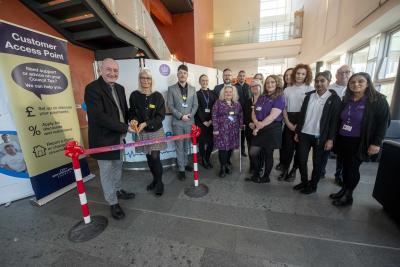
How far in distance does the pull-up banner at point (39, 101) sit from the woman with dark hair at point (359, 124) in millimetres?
3757

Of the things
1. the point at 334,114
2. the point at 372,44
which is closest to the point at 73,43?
the point at 334,114

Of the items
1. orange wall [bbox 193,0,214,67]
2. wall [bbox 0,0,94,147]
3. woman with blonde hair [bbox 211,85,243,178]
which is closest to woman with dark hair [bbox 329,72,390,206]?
woman with blonde hair [bbox 211,85,243,178]

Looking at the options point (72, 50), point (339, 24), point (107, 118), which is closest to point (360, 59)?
point (339, 24)

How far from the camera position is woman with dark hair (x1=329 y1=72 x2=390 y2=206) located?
6.06 ft

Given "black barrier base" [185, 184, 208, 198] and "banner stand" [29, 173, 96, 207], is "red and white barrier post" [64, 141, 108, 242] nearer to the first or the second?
"banner stand" [29, 173, 96, 207]

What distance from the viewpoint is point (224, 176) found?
304 cm

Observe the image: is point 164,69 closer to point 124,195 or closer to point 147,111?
point 147,111

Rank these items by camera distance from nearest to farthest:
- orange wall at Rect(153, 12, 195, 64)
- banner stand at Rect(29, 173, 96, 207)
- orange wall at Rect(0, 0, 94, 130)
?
banner stand at Rect(29, 173, 96, 207) < orange wall at Rect(0, 0, 94, 130) < orange wall at Rect(153, 12, 195, 64)

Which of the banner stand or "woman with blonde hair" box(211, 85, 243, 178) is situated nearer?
the banner stand

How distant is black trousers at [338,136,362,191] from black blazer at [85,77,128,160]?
253 centimetres

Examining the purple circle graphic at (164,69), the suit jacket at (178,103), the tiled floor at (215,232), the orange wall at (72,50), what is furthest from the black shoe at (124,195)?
the orange wall at (72,50)

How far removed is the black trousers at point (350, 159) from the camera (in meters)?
2.02

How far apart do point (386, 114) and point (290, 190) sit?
140 cm

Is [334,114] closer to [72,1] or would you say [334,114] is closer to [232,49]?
[72,1]
